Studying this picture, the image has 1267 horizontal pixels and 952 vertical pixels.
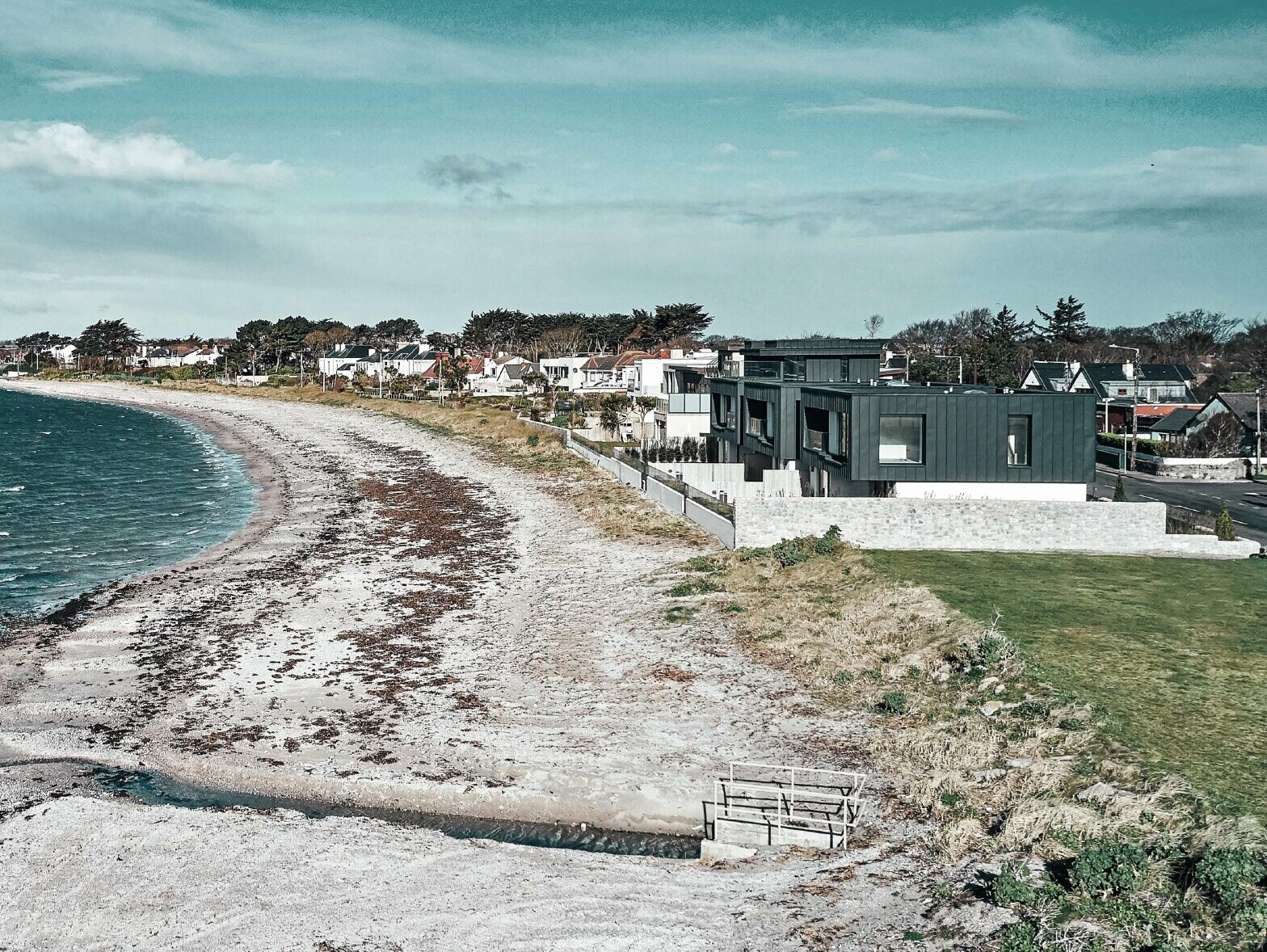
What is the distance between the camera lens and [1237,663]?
2591cm

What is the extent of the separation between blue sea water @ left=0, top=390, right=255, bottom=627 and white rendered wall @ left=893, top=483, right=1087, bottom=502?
104 ft

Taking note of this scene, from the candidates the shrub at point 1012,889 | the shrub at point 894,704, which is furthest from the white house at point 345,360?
the shrub at point 1012,889

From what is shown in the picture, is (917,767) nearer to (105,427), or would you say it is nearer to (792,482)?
(792,482)

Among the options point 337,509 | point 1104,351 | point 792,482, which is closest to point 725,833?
point 792,482

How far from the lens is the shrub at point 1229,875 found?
15305mm

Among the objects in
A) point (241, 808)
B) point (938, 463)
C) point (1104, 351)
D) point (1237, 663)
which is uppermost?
point (1104, 351)

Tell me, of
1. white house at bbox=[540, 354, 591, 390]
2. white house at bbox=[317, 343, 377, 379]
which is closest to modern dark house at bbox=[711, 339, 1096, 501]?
white house at bbox=[540, 354, 591, 390]

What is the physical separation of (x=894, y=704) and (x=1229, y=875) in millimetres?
9428

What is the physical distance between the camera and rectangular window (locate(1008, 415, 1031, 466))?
41.4 meters

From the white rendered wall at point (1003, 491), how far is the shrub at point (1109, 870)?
2551cm

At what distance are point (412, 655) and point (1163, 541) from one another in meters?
26.9

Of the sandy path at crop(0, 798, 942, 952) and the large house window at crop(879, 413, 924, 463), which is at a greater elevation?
the large house window at crop(879, 413, 924, 463)

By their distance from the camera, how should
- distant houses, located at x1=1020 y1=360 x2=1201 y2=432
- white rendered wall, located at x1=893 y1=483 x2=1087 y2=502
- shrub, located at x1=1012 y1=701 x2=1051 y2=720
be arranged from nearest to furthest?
shrub, located at x1=1012 y1=701 x2=1051 y2=720
white rendered wall, located at x1=893 y1=483 x2=1087 y2=502
distant houses, located at x1=1020 y1=360 x2=1201 y2=432

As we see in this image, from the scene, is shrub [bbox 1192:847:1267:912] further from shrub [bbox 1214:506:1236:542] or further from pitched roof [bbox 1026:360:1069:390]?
pitched roof [bbox 1026:360:1069:390]
